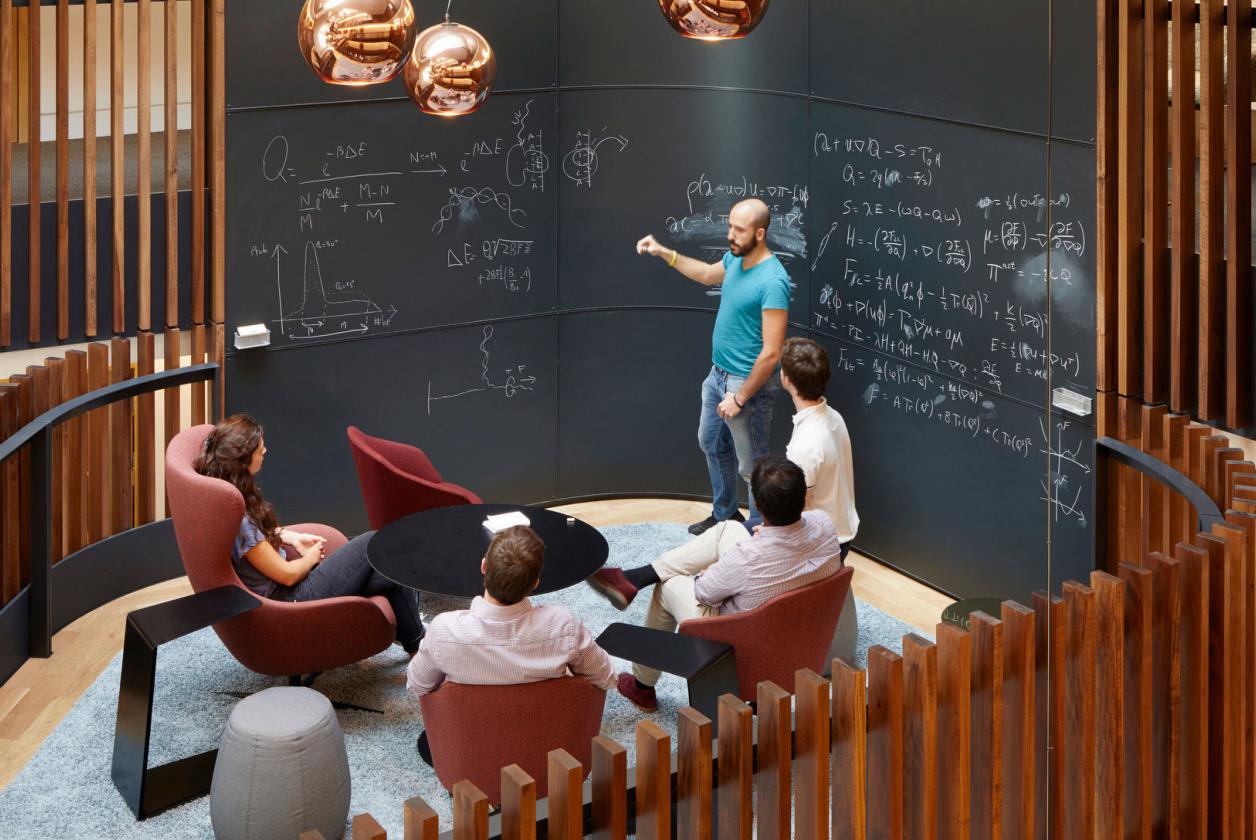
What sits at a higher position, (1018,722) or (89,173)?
(89,173)

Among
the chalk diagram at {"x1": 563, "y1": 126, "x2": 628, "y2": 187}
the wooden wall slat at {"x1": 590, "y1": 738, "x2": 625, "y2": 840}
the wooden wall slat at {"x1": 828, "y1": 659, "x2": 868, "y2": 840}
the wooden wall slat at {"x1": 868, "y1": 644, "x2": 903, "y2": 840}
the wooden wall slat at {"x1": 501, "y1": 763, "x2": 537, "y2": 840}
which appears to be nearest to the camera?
the wooden wall slat at {"x1": 501, "y1": 763, "x2": 537, "y2": 840}

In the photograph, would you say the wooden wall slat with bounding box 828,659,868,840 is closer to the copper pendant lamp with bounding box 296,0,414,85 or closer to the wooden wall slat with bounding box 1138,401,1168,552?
the copper pendant lamp with bounding box 296,0,414,85

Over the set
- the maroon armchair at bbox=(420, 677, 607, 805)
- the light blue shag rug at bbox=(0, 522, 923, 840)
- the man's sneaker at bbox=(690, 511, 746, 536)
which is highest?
the man's sneaker at bbox=(690, 511, 746, 536)

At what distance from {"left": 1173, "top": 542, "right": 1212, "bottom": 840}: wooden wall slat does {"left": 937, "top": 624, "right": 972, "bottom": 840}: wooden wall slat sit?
2.74ft

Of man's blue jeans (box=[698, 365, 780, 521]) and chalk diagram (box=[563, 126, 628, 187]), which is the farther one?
chalk diagram (box=[563, 126, 628, 187])

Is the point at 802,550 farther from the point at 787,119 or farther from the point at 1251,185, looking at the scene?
the point at 787,119

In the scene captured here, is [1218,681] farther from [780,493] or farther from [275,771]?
[275,771]

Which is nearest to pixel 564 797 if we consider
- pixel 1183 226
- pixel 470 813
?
pixel 470 813

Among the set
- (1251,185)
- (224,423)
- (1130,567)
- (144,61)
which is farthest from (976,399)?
(144,61)

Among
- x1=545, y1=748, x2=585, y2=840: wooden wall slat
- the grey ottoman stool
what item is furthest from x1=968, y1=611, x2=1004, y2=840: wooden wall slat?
the grey ottoman stool

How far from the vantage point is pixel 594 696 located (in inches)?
194

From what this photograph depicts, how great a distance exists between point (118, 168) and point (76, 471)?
1418 millimetres

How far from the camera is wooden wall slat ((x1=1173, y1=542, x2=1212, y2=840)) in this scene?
4441mm

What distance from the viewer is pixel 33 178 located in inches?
265
